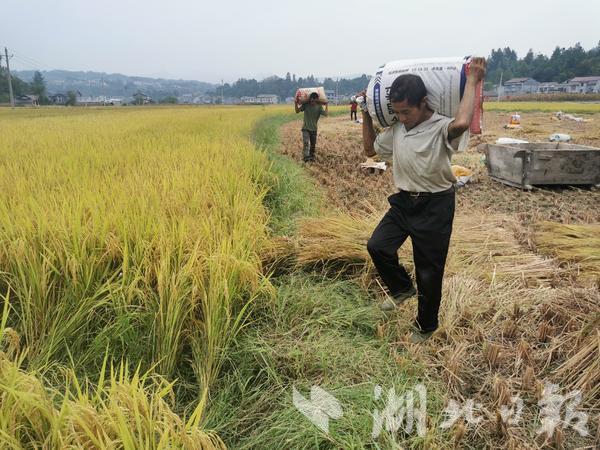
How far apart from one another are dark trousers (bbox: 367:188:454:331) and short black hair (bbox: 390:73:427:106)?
471mm

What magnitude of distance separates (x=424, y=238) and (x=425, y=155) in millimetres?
408

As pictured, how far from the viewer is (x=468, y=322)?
224cm

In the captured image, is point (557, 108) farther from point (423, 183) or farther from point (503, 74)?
point (503, 74)

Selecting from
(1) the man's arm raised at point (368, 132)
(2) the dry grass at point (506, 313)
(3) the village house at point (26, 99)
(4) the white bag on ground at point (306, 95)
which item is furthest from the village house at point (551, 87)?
(1) the man's arm raised at point (368, 132)

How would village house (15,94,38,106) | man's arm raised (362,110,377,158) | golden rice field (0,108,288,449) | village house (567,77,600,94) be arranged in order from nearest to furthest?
1. golden rice field (0,108,288,449)
2. man's arm raised (362,110,377,158)
3. village house (15,94,38,106)
4. village house (567,77,600,94)

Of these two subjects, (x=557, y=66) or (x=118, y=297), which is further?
(x=557, y=66)

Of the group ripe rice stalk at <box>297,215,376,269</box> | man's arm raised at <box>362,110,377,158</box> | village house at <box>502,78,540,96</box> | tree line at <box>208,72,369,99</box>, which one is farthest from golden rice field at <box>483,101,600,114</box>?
tree line at <box>208,72,369,99</box>

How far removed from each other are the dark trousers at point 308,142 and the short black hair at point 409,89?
6.12 meters

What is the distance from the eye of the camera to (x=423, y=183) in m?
1.99

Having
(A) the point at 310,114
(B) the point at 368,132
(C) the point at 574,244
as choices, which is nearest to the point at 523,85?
(A) the point at 310,114

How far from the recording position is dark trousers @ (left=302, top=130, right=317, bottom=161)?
7945 millimetres

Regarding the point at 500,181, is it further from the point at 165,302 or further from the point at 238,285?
the point at 165,302

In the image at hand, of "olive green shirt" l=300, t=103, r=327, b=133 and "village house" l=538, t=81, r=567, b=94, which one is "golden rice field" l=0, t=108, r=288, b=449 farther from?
"village house" l=538, t=81, r=567, b=94

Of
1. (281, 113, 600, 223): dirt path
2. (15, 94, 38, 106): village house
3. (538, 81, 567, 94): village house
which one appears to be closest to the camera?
(281, 113, 600, 223): dirt path
